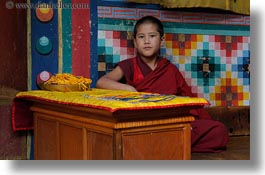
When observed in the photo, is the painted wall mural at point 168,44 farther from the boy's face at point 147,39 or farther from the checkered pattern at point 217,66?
the boy's face at point 147,39

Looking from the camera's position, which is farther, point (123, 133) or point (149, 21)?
point (149, 21)

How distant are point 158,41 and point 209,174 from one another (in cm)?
92

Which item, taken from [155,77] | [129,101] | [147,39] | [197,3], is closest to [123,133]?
[129,101]

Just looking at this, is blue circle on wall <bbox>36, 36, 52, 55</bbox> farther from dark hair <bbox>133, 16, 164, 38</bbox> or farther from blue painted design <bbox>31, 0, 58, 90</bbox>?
dark hair <bbox>133, 16, 164, 38</bbox>

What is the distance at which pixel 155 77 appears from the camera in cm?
238

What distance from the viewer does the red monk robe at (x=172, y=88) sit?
2342 millimetres

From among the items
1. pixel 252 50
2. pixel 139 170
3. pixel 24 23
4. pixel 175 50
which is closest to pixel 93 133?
pixel 139 170

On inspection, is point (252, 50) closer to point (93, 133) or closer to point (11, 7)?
point (93, 133)

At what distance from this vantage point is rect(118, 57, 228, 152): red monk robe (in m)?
2.34

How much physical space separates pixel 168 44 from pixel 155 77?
1.44 feet

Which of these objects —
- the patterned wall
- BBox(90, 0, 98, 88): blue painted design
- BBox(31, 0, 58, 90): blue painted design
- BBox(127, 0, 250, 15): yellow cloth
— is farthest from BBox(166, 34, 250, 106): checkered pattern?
BBox(31, 0, 58, 90): blue painted design

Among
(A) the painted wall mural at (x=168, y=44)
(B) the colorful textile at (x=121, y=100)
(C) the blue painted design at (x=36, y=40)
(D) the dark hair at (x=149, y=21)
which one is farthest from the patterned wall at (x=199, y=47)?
(B) the colorful textile at (x=121, y=100)

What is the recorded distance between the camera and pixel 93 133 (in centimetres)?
171

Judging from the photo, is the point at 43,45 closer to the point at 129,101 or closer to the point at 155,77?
the point at 155,77
